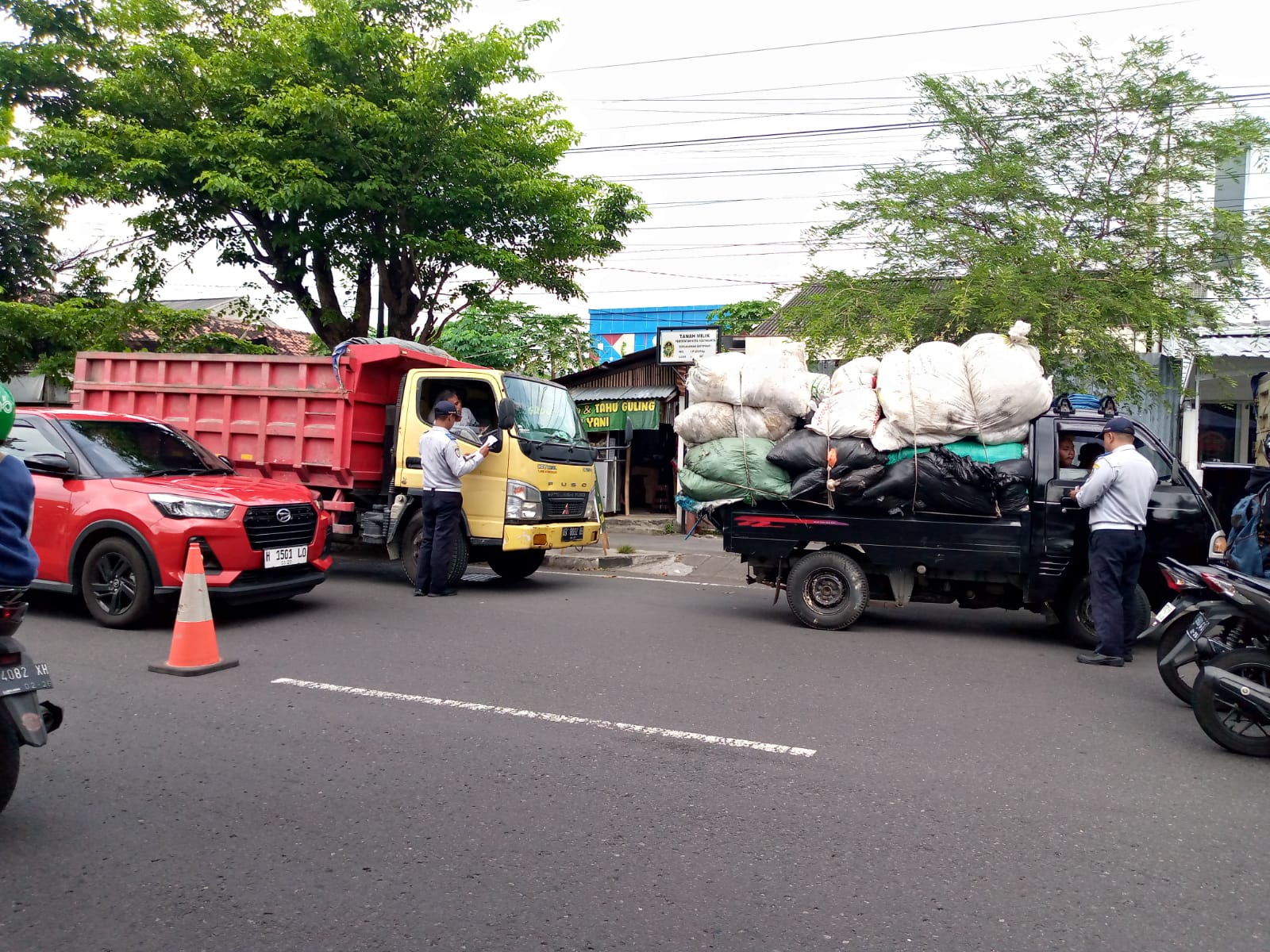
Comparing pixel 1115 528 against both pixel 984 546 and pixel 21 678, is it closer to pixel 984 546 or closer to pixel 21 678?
pixel 984 546

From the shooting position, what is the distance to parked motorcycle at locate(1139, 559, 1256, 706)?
17.6ft

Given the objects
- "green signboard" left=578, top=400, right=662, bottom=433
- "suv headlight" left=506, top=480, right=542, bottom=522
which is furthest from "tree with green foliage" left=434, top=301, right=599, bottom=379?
"suv headlight" left=506, top=480, right=542, bottom=522

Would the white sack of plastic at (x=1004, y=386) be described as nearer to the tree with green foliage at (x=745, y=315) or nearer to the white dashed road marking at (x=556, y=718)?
the white dashed road marking at (x=556, y=718)

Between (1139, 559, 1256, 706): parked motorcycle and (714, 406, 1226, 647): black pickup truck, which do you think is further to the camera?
(714, 406, 1226, 647): black pickup truck

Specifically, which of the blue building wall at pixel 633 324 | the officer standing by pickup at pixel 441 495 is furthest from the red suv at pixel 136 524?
the blue building wall at pixel 633 324

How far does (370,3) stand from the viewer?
13461 mm

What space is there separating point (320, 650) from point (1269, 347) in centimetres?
1219

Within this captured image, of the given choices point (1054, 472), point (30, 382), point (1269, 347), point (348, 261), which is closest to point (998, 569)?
point (1054, 472)

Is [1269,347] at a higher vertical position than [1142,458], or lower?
higher

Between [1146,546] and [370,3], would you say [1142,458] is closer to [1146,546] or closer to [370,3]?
[1146,546]

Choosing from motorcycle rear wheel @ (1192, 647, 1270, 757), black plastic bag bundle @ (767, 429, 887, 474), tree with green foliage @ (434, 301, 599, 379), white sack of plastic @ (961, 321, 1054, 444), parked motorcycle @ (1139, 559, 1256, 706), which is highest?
tree with green foliage @ (434, 301, 599, 379)

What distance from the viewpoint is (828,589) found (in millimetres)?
8242

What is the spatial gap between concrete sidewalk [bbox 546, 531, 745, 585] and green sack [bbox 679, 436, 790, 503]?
3.69m

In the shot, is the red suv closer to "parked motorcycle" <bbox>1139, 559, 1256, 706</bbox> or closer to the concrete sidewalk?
the concrete sidewalk
